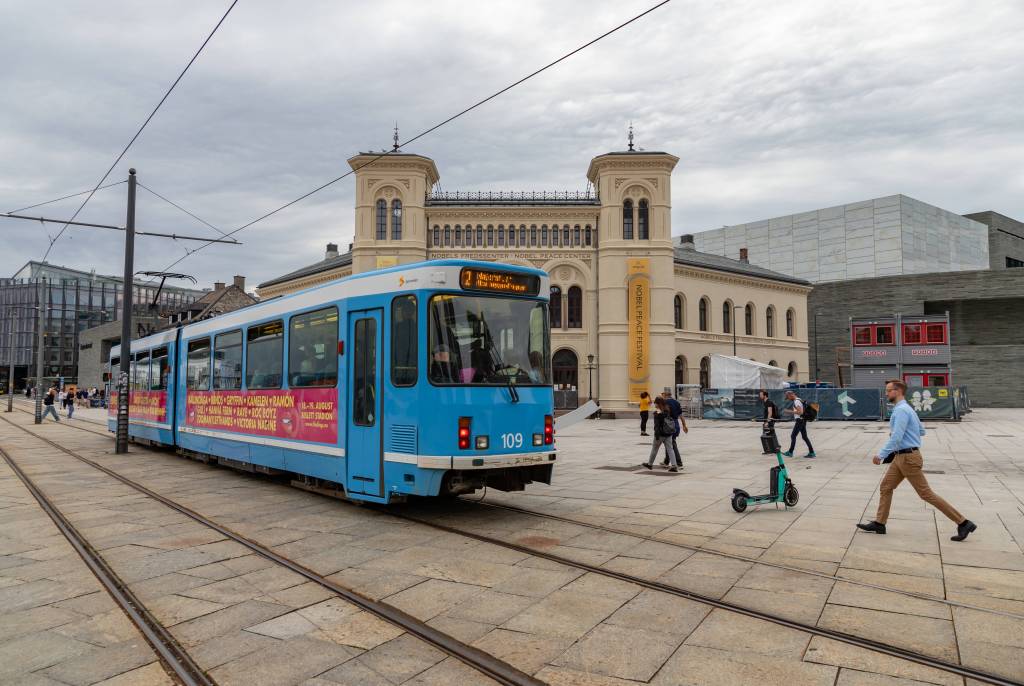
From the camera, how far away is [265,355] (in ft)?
36.9

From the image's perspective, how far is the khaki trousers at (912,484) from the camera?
7211 mm

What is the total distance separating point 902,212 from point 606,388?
45.5 metres

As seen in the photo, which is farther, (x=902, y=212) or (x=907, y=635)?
(x=902, y=212)

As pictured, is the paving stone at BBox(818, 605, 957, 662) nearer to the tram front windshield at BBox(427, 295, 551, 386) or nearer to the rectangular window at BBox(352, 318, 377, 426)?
the tram front windshield at BBox(427, 295, 551, 386)

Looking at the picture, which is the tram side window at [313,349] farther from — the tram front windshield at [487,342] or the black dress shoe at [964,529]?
the black dress shoe at [964,529]

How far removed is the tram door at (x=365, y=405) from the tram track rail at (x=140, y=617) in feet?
9.70

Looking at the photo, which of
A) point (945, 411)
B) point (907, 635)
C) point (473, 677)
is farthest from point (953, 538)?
point (945, 411)

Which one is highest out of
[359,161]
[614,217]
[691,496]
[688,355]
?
[359,161]

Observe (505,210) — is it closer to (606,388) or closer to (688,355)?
(606,388)

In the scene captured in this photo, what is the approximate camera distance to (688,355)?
45.6 metres

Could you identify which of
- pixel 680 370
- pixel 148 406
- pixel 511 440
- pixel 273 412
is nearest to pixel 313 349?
pixel 273 412

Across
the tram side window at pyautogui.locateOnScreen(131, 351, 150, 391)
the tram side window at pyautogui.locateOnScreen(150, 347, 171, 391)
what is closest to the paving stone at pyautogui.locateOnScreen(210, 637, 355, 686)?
the tram side window at pyautogui.locateOnScreen(150, 347, 171, 391)

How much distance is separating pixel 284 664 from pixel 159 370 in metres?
14.4

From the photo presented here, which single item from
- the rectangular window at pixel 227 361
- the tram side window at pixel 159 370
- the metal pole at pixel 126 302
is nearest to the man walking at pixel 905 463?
the rectangular window at pixel 227 361
